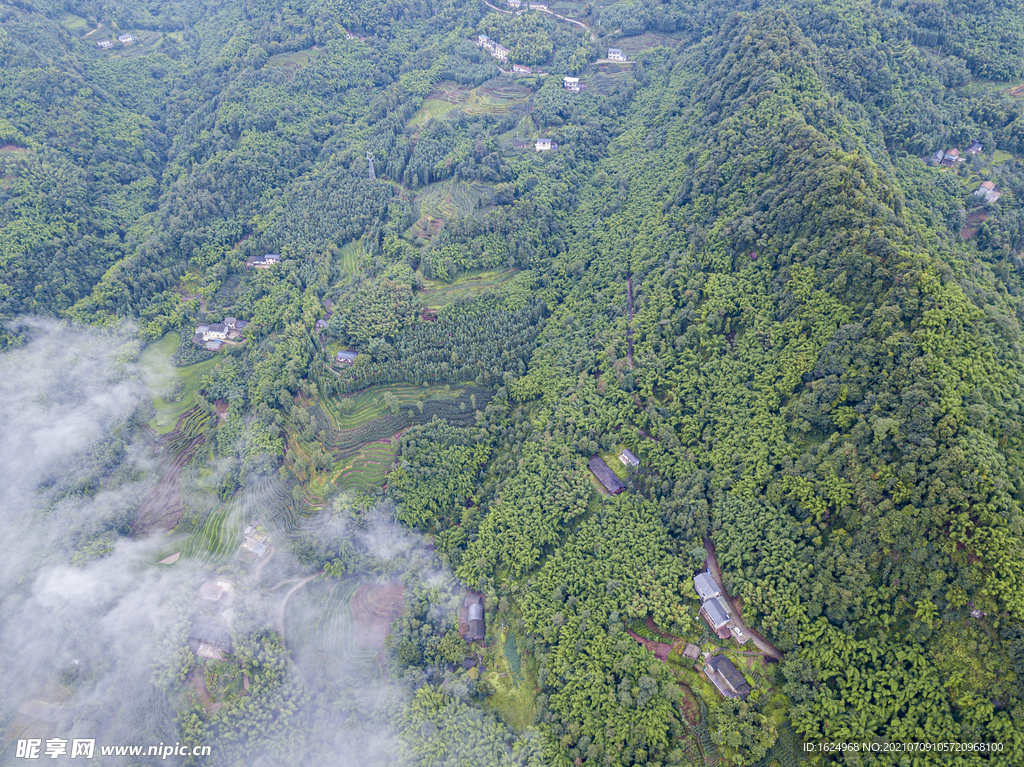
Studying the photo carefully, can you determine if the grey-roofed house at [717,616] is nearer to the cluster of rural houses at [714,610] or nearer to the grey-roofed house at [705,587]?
the cluster of rural houses at [714,610]

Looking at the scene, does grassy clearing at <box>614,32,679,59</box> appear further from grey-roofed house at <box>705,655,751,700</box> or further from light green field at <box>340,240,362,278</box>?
grey-roofed house at <box>705,655,751,700</box>

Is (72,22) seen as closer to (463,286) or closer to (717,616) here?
(463,286)

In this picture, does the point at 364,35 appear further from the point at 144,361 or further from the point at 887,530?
the point at 887,530

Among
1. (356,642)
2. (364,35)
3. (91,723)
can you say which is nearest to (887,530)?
(356,642)

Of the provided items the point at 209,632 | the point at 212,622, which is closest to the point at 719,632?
the point at 209,632

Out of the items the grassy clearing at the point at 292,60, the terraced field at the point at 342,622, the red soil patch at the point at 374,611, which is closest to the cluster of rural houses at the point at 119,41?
the grassy clearing at the point at 292,60

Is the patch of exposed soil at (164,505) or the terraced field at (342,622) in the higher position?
the terraced field at (342,622)

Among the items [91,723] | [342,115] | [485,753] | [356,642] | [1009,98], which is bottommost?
[91,723]
